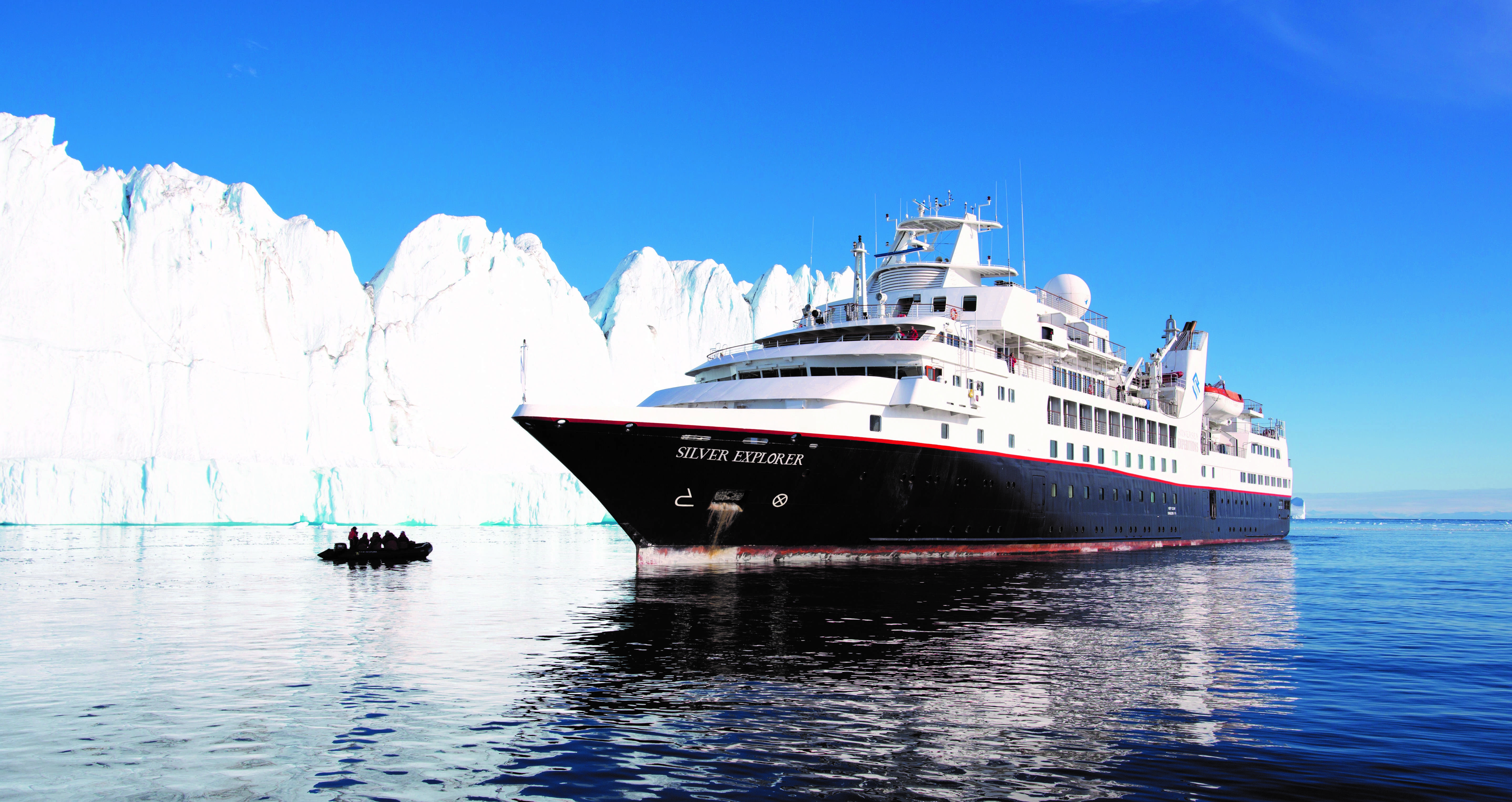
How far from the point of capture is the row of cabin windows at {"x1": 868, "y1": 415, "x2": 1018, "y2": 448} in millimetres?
29312

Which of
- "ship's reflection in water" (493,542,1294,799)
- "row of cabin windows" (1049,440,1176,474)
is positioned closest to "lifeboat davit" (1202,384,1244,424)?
"row of cabin windows" (1049,440,1176,474)

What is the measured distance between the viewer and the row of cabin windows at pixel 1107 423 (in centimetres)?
3775

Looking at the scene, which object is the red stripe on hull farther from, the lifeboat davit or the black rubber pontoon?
the lifeboat davit

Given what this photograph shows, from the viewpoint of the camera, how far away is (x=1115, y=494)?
1610 inches

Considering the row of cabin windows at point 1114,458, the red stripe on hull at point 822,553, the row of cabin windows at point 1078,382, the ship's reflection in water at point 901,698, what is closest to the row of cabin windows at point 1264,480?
the row of cabin windows at point 1114,458

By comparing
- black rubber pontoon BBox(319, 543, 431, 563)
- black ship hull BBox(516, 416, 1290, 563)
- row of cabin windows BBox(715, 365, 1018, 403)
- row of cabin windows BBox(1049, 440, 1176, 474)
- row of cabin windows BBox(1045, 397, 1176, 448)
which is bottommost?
black rubber pontoon BBox(319, 543, 431, 563)

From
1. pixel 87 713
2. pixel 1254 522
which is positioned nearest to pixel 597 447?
pixel 87 713

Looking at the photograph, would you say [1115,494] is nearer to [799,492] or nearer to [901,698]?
[799,492]

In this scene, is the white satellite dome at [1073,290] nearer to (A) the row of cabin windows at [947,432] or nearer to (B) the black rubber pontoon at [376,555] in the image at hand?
(A) the row of cabin windows at [947,432]

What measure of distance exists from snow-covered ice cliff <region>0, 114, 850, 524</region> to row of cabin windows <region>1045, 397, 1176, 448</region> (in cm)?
4049

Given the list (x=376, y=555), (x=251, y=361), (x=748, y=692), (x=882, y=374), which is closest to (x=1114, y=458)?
(x=882, y=374)

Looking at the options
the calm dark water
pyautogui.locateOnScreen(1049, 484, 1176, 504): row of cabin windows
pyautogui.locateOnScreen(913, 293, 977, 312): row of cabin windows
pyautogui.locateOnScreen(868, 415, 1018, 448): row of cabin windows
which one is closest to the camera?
the calm dark water

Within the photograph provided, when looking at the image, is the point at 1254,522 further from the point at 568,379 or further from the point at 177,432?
the point at 177,432

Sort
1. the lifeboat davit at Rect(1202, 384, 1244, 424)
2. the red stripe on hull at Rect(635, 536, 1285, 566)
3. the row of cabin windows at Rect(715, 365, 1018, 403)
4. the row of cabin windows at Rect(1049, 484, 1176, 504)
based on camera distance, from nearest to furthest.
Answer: the red stripe on hull at Rect(635, 536, 1285, 566) < the row of cabin windows at Rect(715, 365, 1018, 403) < the row of cabin windows at Rect(1049, 484, 1176, 504) < the lifeboat davit at Rect(1202, 384, 1244, 424)
